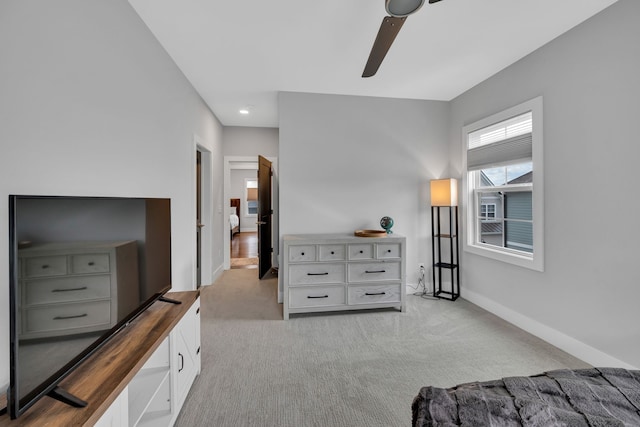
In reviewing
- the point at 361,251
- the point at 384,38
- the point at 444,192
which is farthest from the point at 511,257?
the point at 384,38

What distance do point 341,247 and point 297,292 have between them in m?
0.68

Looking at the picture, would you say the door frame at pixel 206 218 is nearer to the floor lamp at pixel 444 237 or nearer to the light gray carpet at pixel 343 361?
the light gray carpet at pixel 343 361

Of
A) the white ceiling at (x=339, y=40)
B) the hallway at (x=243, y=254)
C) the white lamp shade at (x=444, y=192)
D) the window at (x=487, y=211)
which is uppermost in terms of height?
the white ceiling at (x=339, y=40)

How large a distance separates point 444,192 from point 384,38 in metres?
2.20

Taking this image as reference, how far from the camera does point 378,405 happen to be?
166 cm

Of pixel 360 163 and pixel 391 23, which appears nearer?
pixel 391 23

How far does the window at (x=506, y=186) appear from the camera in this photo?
247 centimetres

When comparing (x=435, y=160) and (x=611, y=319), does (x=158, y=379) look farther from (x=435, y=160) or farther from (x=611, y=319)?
(x=435, y=160)

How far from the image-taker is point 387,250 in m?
3.03

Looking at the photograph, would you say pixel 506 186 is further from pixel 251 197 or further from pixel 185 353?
pixel 251 197

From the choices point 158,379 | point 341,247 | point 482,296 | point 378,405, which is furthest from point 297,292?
point 482,296

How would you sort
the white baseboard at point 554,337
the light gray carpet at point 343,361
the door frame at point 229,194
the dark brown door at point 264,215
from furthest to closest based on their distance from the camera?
the door frame at point 229,194, the dark brown door at point 264,215, the white baseboard at point 554,337, the light gray carpet at point 343,361

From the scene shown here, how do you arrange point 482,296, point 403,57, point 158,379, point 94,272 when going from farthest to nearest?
1. point 482,296
2. point 403,57
3. point 158,379
4. point 94,272

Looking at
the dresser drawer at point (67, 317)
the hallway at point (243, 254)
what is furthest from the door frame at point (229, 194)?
the dresser drawer at point (67, 317)
